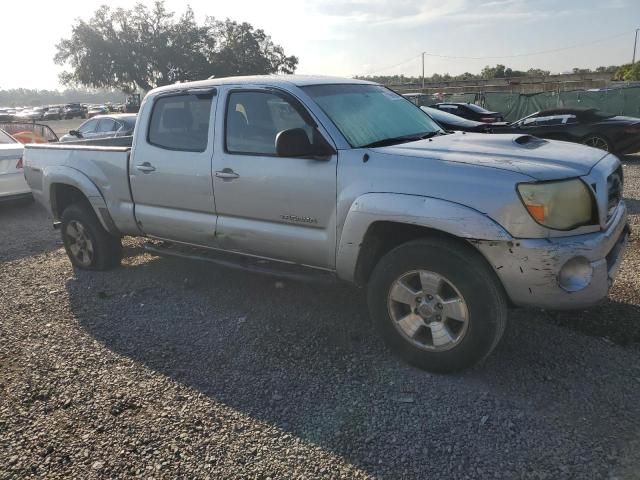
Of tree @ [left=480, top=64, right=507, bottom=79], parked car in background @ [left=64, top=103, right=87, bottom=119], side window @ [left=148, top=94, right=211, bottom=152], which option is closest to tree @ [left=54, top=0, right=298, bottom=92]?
parked car in background @ [left=64, top=103, right=87, bottom=119]

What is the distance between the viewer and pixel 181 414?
308 cm

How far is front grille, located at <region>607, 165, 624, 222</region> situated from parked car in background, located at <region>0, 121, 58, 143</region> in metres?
11.4

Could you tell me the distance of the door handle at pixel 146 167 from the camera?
4.61 metres

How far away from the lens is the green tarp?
61.8 feet

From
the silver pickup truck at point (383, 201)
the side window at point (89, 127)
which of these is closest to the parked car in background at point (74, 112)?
the side window at point (89, 127)

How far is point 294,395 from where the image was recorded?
3.22m

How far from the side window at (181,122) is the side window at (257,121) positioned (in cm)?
27

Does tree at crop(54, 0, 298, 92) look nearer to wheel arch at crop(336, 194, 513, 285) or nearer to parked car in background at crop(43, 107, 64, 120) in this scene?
parked car in background at crop(43, 107, 64, 120)

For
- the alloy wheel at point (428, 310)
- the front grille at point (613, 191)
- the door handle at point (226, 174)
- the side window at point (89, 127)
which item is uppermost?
the side window at point (89, 127)

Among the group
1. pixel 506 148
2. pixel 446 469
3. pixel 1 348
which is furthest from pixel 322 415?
pixel 1 348

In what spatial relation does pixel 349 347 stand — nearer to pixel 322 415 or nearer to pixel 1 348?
pixel 322 415

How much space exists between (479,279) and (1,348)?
11.7 ft

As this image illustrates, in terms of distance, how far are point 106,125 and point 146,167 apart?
352 inches

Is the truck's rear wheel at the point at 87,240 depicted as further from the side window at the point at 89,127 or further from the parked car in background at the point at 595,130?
the parked car in background at the point at 595,130
